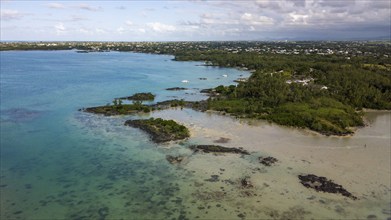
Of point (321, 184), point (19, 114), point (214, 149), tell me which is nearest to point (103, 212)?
point (214, 149)

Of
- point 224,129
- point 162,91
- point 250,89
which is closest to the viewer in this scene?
point 224,129

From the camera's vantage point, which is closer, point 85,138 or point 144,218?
point 144,218

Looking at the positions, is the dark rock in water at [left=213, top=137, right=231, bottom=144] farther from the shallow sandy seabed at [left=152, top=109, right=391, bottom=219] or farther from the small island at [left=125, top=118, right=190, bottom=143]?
the small island at [left=125, top=118, right=190, bottom=143]

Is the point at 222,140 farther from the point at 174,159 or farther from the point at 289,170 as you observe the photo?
the point at 289,170

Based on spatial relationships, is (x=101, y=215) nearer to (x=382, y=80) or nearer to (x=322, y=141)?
(x=322, y=141)

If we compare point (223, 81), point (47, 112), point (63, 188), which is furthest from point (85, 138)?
point (223, 81)

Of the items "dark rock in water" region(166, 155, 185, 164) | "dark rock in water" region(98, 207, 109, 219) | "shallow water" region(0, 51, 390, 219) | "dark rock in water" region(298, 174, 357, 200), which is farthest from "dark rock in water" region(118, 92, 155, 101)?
"dark rock in water" region(98, 207, 109, 219)

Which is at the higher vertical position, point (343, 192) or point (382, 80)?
point (382, 80)

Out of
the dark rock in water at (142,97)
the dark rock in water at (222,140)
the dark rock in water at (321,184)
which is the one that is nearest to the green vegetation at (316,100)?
the dark rock in water at (222,140)
